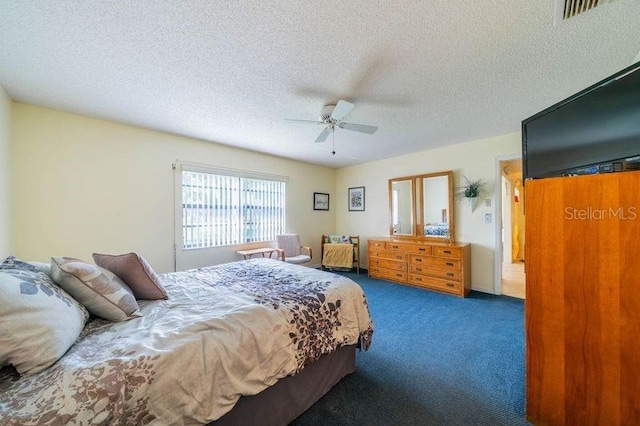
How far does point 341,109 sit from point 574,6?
153cm

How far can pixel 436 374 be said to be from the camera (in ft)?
5.95

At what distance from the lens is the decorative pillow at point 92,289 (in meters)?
1.22

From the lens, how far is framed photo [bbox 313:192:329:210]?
5.33 metres

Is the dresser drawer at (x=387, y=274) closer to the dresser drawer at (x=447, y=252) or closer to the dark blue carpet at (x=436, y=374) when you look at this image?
the dresser drawer at (x=447, y=252)

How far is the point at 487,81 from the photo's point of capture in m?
2.05

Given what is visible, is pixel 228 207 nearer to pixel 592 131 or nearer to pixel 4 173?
pixel 4 173

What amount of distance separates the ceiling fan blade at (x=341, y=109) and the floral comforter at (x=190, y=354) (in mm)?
1552

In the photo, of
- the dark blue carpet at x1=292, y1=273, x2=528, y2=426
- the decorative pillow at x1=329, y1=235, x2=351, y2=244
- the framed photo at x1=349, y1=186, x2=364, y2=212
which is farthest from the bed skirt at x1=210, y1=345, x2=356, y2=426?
the framed photo at x1=349, y1=186, x2=364, y2=212

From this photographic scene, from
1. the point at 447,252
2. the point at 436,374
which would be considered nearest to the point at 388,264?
the point at 447,252

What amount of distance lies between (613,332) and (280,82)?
262cm

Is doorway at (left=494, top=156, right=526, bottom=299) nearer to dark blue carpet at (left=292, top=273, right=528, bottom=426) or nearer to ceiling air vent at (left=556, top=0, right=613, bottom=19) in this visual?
dark blue carpet at (left=292, top=273, right=528, bottom=426)

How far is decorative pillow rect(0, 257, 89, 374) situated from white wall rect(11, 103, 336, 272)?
207cm

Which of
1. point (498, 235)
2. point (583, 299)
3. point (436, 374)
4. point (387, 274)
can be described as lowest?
point (436, 374)

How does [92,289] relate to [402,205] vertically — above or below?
below
